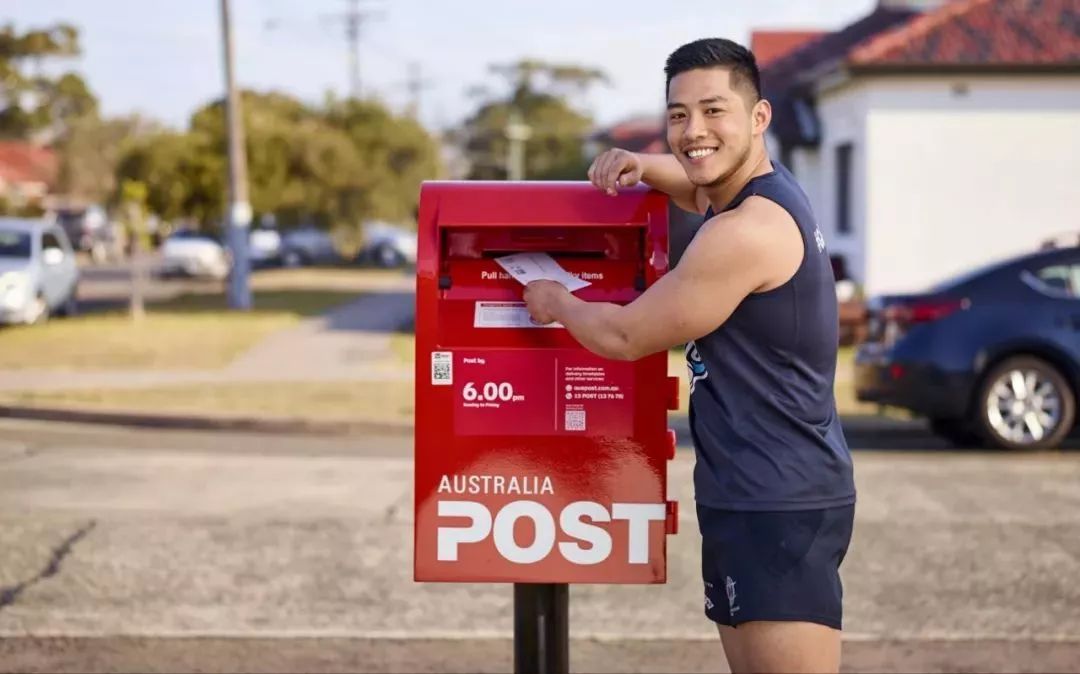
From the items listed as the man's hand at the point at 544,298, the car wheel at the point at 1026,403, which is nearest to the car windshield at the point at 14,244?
the car wheel at the point at 1026,403

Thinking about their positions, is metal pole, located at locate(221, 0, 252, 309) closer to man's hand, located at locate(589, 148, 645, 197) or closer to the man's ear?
man's hand, located at locate(589, 148, 645, 197)

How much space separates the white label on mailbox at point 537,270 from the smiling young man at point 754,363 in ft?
1.37

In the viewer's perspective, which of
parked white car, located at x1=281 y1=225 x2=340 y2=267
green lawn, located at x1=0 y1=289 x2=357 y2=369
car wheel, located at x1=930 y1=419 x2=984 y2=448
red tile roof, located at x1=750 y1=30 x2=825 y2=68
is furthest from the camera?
parked white car, located at x1=281 y1=225 x2=340 y2=267

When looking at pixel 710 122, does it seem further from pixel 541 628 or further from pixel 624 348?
pixel 541 628

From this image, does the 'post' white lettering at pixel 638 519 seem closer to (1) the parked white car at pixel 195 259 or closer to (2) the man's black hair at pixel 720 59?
Answer: (2) the man's black hair at pixel 720 59

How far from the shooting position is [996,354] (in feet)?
37.7

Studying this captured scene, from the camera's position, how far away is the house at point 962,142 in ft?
74.4

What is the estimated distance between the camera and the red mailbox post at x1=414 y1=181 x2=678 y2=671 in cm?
390

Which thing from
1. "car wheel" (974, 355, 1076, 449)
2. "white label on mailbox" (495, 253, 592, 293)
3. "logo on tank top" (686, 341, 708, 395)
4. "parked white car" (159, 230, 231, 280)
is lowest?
"parked white car" (159, 230, 231, 280)

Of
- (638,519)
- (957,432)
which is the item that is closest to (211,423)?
(957,432)

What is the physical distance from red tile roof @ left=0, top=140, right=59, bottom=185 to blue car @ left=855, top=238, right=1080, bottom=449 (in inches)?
3988

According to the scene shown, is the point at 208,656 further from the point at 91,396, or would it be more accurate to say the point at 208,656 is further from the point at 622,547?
the point at 91,396

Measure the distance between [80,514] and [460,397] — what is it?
17.2 ft

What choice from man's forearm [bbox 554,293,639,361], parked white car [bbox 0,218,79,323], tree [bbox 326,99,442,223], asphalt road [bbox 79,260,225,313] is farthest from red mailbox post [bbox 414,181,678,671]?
tree [bbox 326,99,442,223]
